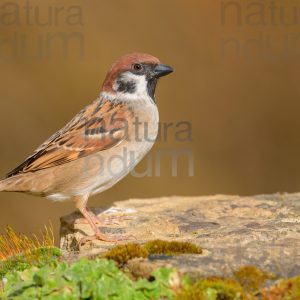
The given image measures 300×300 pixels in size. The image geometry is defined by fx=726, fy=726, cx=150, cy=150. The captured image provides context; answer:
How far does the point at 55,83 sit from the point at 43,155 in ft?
17.4

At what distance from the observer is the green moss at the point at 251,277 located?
440 cm

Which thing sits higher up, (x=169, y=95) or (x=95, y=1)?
(x=95, y=1)

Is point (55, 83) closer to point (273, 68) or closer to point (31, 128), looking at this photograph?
point (31, 128)

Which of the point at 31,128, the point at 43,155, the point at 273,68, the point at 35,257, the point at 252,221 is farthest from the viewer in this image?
the point at 273,68

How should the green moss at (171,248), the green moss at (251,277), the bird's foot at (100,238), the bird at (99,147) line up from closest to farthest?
the green moss at (251,277)
the green moss at (171,248)
the bird's foot at (100,238)
the bird at (99,147)

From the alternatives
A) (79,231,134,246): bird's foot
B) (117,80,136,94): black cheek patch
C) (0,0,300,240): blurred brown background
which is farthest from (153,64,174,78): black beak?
(0,0,300,240): blurred brown background

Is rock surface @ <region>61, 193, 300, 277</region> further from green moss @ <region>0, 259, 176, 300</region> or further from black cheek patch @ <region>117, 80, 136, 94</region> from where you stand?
black cheek patch @ <region>117, 80, 136, 94</region>

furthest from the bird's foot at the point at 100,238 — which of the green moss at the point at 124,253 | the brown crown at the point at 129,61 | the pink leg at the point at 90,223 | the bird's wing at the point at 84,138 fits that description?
the brown crown at the point at 129,61

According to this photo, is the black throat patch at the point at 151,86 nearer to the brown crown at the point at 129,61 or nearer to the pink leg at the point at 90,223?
the brown crown at the point at 129,61

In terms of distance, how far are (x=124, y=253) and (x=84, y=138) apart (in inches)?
91.9

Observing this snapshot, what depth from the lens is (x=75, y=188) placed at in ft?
22.0

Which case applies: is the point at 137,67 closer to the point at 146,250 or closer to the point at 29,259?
the point at 29,259

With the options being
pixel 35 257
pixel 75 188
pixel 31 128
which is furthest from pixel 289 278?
pixel 31 128

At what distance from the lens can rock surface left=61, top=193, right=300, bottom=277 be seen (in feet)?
15.3
